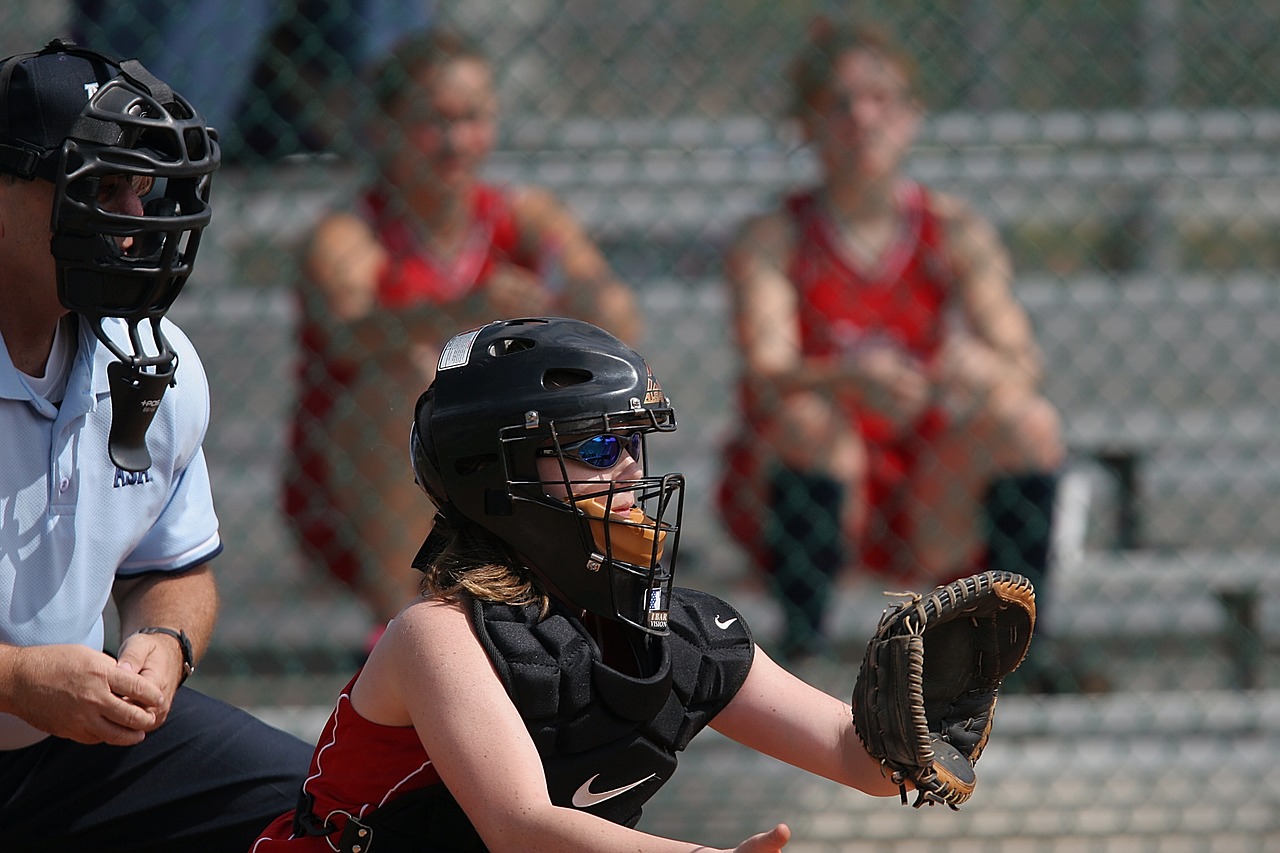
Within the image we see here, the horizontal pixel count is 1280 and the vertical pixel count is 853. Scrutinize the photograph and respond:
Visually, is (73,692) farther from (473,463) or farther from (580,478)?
(580,478)

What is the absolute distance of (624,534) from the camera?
181 cm

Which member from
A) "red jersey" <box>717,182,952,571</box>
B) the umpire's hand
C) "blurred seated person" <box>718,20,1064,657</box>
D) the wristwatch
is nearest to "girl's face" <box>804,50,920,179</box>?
"blurred seated person" <box>718,20,1064,657</box>

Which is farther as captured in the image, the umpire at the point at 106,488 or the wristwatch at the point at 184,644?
the wristwatch at the point at 184,644

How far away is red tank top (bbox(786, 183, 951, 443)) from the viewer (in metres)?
3.96

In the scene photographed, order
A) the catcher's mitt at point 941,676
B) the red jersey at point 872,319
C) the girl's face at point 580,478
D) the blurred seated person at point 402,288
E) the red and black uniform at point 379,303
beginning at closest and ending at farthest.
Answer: the catcher's mitt at point 941,676 → the girl's face at point 580,478 → the blurred seated person at point 402,288 → the red and black uniform at point 379,303 → the red jersey at point 872,319

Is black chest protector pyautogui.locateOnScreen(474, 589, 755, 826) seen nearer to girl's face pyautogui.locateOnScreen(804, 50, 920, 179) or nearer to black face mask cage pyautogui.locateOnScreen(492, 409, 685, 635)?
black face mask cage pyautogui.locateOnScreen(492, 409, 685, 635)

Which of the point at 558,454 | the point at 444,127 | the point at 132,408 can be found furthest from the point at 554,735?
the point at 444,127

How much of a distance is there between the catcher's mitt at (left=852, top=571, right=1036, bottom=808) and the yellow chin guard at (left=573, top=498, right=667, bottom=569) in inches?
12.3

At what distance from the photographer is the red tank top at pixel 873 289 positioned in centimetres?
396

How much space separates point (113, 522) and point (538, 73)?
340cm

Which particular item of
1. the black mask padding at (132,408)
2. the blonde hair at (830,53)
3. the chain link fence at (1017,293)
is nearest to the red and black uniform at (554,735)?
the black mask padding at (132,408)

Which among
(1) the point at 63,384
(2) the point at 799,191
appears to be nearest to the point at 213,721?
(1) the point at 63,384

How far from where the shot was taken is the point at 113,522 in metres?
2.07

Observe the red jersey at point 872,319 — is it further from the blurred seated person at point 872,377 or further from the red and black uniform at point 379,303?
the red and black uniform at point 379,303
